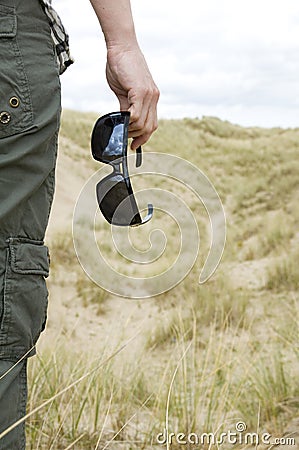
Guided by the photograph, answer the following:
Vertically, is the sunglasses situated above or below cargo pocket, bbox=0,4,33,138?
below

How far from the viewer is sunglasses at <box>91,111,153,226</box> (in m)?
1.54

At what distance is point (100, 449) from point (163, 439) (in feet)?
0.81

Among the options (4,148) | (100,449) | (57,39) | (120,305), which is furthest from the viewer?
(120,305)

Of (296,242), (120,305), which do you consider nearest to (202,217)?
(296,242)

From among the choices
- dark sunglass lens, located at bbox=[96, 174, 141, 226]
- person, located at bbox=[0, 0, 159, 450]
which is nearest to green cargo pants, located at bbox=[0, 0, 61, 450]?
person, located at bbox=[0, 0, 159, 450]

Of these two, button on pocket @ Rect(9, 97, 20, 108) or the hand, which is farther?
the hand

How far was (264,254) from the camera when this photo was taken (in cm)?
848

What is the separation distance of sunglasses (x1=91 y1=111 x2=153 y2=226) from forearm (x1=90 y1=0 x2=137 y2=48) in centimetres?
17

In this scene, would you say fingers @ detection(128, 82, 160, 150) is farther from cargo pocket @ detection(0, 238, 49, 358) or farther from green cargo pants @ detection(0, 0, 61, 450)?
cargo pocket @ detection(0, 238, 49, 358)

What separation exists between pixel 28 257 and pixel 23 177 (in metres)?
0.17

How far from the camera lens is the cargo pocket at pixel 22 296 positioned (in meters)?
1.37

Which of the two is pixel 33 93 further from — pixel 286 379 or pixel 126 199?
pixel 286 379

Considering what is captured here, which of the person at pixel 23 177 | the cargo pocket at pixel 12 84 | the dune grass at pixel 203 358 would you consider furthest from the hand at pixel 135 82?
the dune grass at pixel 203 358

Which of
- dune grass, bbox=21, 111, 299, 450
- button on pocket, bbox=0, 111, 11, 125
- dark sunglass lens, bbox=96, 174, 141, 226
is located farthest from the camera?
dune grass, bbox=21, 111, 299, 450
